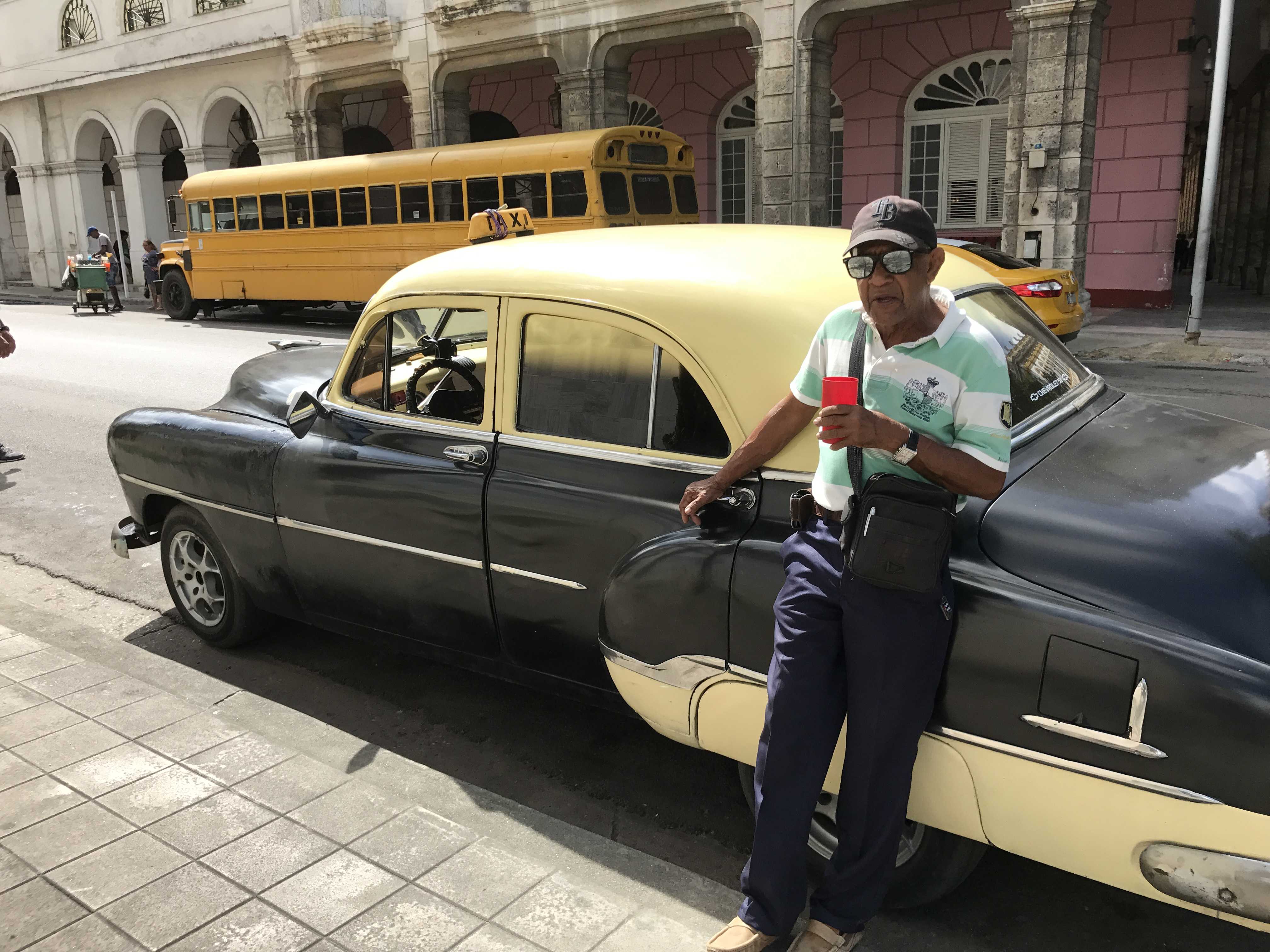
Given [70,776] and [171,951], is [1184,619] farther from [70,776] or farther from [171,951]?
[70,776]

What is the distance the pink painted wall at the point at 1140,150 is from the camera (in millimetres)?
16750

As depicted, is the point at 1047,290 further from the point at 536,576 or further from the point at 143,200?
the point at 143,200

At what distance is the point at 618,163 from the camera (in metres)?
16.1

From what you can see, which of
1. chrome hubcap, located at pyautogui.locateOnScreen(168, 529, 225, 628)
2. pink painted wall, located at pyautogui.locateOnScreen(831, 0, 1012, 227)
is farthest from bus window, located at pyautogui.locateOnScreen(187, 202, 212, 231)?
chrome hubcap, located at pyautogui.locateOnScreen(168, 529, 225, 628)

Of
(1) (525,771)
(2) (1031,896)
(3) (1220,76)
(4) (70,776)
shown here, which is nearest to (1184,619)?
(2) (1031,896)

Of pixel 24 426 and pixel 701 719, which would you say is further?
pixel 24 426

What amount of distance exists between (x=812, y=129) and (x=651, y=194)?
3304 millimetres

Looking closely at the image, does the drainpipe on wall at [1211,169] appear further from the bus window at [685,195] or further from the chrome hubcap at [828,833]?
the chrome hubcap at [828,833]

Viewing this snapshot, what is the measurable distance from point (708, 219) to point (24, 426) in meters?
15.0

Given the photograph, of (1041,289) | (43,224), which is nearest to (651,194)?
(1041,289)

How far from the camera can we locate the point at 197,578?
4672 mm

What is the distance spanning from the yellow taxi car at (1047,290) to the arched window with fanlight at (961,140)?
6.94 metres

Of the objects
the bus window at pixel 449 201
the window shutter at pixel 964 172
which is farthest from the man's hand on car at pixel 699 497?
the window shutter at pixel 964 172

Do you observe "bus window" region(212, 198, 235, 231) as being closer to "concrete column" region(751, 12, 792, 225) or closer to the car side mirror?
"concrete column" region(751, 12, 792, 225)
